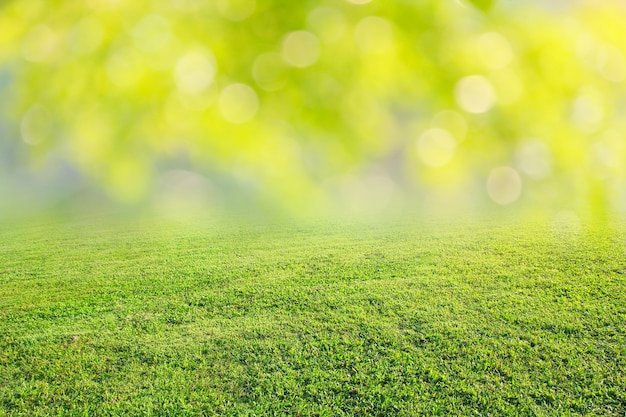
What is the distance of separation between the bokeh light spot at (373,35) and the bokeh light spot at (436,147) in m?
0.22

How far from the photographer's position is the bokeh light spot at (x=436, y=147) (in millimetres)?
1055

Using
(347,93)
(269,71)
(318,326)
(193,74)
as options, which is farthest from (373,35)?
(318,326)

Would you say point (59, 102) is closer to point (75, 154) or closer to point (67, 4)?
point (75, 154)

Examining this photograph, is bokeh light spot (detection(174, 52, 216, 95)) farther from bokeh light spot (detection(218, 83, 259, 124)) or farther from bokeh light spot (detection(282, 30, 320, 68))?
bokeh light spot (detection(282, 30, 320, 68))

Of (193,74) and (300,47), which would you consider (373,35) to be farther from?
(193,74)

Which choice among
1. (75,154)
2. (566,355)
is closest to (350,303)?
(566,355)

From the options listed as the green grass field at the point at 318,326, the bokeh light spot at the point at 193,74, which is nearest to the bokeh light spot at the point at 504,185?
the bokeh light spot at the point at 193,74

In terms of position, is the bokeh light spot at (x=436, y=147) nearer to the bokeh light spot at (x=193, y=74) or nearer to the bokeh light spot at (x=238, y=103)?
the bokeh light spot at (x=238, y=103)

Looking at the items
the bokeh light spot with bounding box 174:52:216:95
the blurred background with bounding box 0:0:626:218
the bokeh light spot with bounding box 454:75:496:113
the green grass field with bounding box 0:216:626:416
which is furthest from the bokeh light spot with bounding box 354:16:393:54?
the green grass field with bounding box 0:216:626:416

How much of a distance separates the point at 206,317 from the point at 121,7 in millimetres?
3754

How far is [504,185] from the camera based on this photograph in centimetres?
111

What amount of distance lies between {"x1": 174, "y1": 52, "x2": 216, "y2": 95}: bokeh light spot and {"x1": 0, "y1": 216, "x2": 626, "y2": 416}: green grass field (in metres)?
2.62

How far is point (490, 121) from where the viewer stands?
1.07 meters

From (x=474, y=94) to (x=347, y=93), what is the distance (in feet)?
0.94
